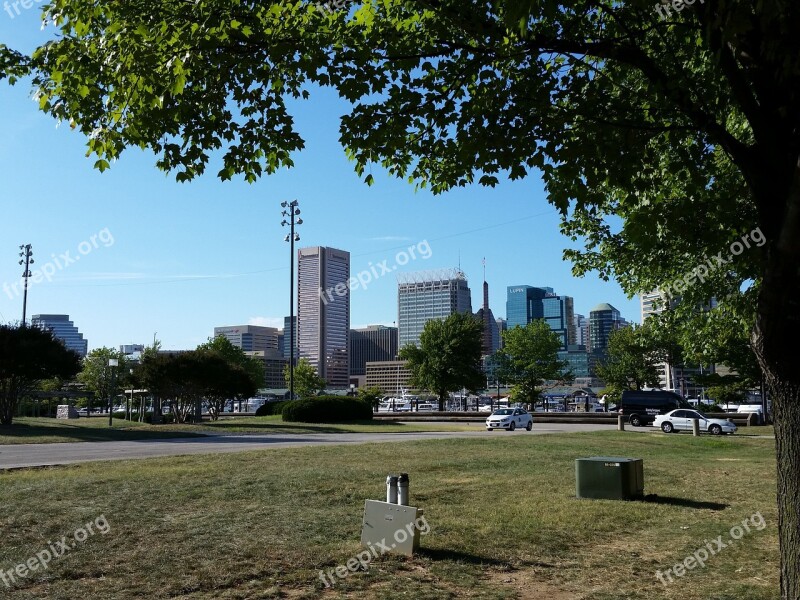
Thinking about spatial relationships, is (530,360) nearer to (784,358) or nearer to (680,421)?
(680,421)

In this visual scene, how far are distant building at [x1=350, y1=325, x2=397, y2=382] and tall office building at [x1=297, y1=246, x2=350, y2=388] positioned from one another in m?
24.4

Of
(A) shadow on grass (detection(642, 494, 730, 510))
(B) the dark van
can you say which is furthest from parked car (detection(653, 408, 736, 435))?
(A) shadow on grass (detection(642, 494, 730, 510))

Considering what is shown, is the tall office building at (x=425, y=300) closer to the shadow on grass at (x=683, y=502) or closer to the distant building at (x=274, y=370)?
the distant building at (x=274, y=370)

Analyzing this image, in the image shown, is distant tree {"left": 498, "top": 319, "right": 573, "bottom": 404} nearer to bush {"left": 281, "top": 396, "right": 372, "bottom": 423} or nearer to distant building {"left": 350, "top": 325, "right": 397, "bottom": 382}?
bush {"left": 281, "top": 396, "right": 372, "bottom": 423}

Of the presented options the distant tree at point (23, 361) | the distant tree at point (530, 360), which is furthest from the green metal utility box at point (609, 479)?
the distant tree at point (530, 360)

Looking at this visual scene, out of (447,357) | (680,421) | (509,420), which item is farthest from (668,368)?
(509,420)

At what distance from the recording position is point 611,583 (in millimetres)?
6766

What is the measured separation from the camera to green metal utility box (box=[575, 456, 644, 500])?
38.2 ft

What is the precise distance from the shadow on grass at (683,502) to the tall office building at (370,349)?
558 ft

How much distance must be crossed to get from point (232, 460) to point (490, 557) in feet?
36.5

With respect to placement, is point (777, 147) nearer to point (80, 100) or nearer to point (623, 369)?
point (80, 100)

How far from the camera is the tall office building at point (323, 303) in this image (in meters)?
75.3

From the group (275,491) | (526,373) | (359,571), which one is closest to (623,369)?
(526,373)

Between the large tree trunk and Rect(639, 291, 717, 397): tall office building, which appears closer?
the large tree trunk
